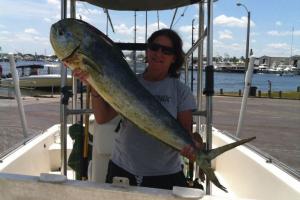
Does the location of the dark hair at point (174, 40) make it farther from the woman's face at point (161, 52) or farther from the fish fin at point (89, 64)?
the fish fin at point (89, 64)

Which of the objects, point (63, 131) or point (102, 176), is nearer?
point (63, 131)

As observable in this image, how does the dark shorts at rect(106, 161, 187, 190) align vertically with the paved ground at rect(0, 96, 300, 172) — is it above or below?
above

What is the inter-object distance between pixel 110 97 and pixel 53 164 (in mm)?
4184

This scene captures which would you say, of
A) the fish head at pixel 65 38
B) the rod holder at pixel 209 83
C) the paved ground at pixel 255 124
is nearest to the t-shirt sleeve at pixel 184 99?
the rod holder at pixel 209 83

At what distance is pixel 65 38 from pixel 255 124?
17.9m

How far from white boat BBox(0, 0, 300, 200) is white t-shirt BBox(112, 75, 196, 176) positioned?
412 millimetres

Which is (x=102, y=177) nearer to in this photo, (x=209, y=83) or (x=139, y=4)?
(x=209, y=83)

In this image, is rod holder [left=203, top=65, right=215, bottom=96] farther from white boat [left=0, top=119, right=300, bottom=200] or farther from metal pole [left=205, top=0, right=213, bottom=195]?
white boat [left=0, top=119, right=300, bottom=200]

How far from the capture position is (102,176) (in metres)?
4.69

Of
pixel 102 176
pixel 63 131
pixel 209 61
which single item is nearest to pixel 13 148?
pixel 102 176

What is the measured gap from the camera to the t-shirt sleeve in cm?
335

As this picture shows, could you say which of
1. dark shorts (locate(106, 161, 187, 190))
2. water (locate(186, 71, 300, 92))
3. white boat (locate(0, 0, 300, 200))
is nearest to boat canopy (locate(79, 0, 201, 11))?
white boat (locate(0, 0, 300, 200))

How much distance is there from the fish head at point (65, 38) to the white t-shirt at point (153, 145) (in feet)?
2.63

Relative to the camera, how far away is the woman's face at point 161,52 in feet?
10.8
